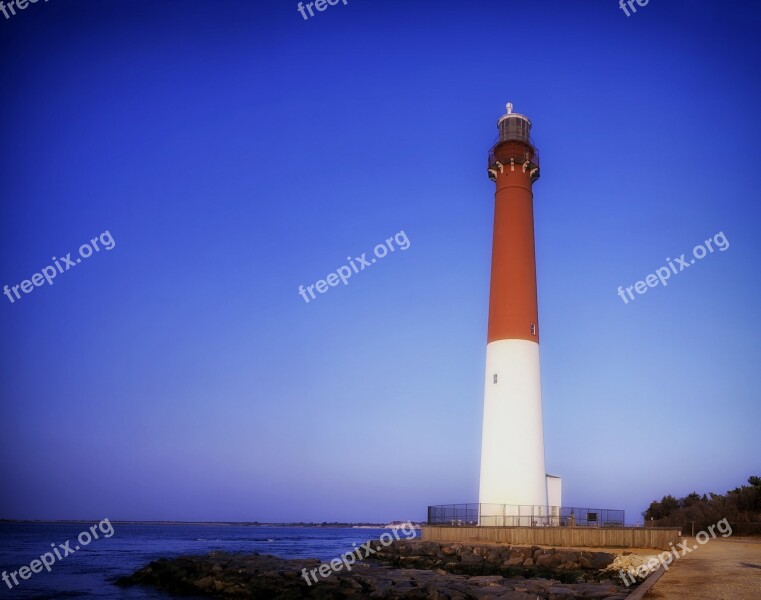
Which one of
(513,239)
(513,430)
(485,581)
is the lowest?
(485,581)

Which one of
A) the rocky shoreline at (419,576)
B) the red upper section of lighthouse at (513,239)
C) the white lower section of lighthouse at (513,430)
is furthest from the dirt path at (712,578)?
the red upper section of lighthouse at (513,239)

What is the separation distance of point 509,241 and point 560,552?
1256cm

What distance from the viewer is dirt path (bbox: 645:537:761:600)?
39.3ft

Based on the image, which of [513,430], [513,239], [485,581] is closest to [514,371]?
[513,430]

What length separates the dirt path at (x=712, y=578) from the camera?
11977mm

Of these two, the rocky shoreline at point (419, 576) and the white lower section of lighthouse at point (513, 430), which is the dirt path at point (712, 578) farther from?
the white lower section of lighthouse at point (513, 430)

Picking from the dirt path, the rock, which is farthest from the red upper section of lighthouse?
the rock

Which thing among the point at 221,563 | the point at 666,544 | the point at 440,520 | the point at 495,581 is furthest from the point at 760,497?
the point at 221,563

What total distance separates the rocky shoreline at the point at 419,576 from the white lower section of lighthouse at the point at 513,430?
3.24 metres

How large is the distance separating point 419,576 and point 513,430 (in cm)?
853

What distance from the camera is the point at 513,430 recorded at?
86.5 feet

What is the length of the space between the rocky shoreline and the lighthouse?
336cm

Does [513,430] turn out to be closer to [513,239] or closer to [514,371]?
[514,371]

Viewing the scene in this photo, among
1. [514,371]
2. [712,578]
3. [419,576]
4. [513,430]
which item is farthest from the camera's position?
[514,371]
